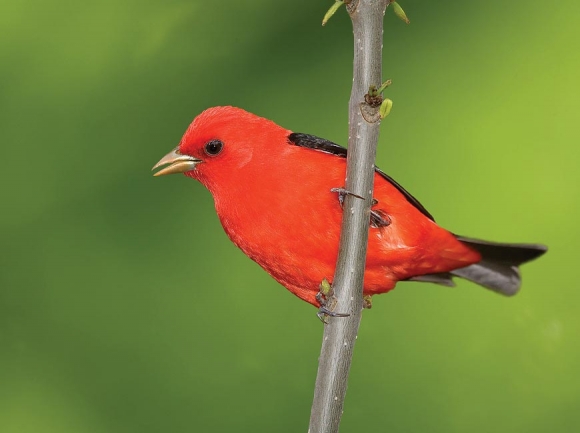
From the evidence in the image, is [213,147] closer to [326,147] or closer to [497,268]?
[326,147]

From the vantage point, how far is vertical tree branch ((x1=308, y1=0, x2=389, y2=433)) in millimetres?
1908

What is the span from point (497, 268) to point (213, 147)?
1.26 meters

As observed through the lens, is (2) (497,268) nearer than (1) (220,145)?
No

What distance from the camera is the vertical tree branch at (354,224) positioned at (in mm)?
1908

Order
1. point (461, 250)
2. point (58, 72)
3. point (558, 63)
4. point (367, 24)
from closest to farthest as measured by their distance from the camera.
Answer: point (367, 24) → point (461, 250) → point (558, 63) → point (58, 72)

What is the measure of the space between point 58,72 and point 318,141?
151cm

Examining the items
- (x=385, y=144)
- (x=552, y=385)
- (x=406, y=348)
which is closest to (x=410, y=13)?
(x=385, y=144)

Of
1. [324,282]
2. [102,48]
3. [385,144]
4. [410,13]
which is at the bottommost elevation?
[324,282]

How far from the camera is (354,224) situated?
209cm

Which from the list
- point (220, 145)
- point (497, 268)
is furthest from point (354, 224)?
point (497, 268)

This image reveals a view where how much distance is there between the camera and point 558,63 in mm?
3609

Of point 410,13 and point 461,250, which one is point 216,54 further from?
point 461,250

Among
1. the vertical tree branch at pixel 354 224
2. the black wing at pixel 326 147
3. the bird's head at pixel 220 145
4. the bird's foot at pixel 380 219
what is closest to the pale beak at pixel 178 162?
the bird's head at pixel 220 145

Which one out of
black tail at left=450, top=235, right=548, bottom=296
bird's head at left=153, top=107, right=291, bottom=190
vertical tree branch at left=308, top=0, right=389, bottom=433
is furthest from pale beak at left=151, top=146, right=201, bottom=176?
black tail at left=450, top=235, right=548, bottom=296
